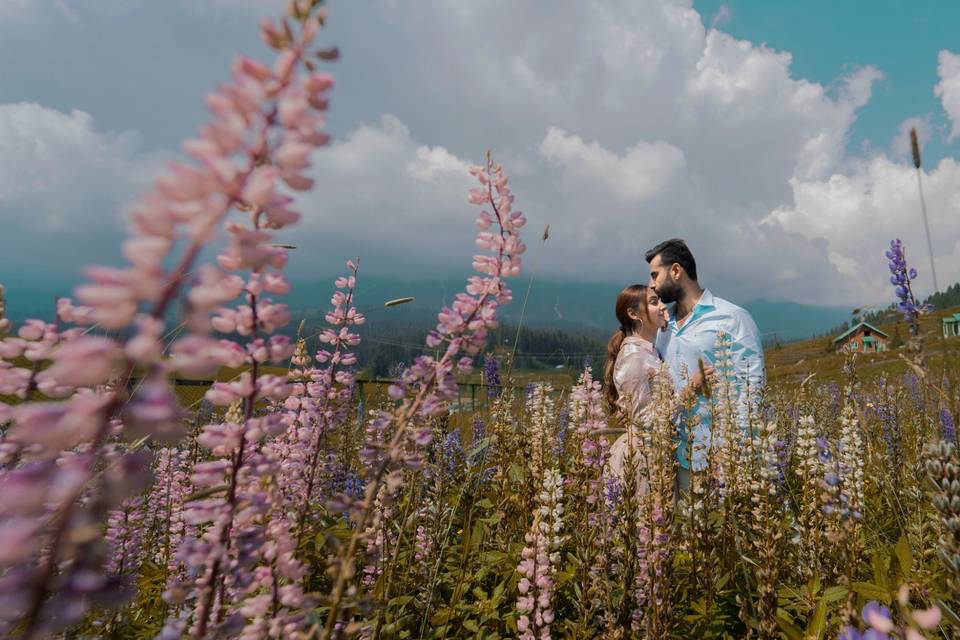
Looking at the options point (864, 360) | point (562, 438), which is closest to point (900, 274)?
point (562, 438)

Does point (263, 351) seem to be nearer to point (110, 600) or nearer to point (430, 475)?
point (110, 600)

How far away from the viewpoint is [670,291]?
7.36 metres

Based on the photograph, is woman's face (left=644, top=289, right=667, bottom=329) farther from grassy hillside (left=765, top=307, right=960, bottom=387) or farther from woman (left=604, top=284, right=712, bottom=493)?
grassy hillside (left=765, top=307, right=960, bottom=387)

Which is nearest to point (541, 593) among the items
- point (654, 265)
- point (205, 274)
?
point (205, 274)

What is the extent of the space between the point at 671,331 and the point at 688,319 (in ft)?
2.24

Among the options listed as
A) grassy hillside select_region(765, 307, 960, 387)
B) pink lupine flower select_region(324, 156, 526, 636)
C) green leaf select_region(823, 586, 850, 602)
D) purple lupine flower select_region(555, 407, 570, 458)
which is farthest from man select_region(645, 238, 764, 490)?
pink lupine flower select_region(324, 156, 526, 636)

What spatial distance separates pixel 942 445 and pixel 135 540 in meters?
3.94

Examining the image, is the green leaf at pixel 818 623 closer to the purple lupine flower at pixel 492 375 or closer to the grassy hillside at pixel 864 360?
the grassy hillside at pixel 864 360

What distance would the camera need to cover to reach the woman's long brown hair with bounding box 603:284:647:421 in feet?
25.9

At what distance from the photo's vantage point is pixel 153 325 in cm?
64

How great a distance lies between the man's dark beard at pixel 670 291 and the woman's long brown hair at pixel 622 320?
17.9 inches

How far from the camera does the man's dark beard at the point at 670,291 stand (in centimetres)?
732

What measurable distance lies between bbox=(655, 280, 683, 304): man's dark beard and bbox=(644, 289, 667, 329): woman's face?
0.43ft

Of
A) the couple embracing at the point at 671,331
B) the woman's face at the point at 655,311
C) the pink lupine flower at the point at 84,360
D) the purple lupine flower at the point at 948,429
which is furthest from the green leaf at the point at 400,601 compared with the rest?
the woman's face at the point at 655,311
